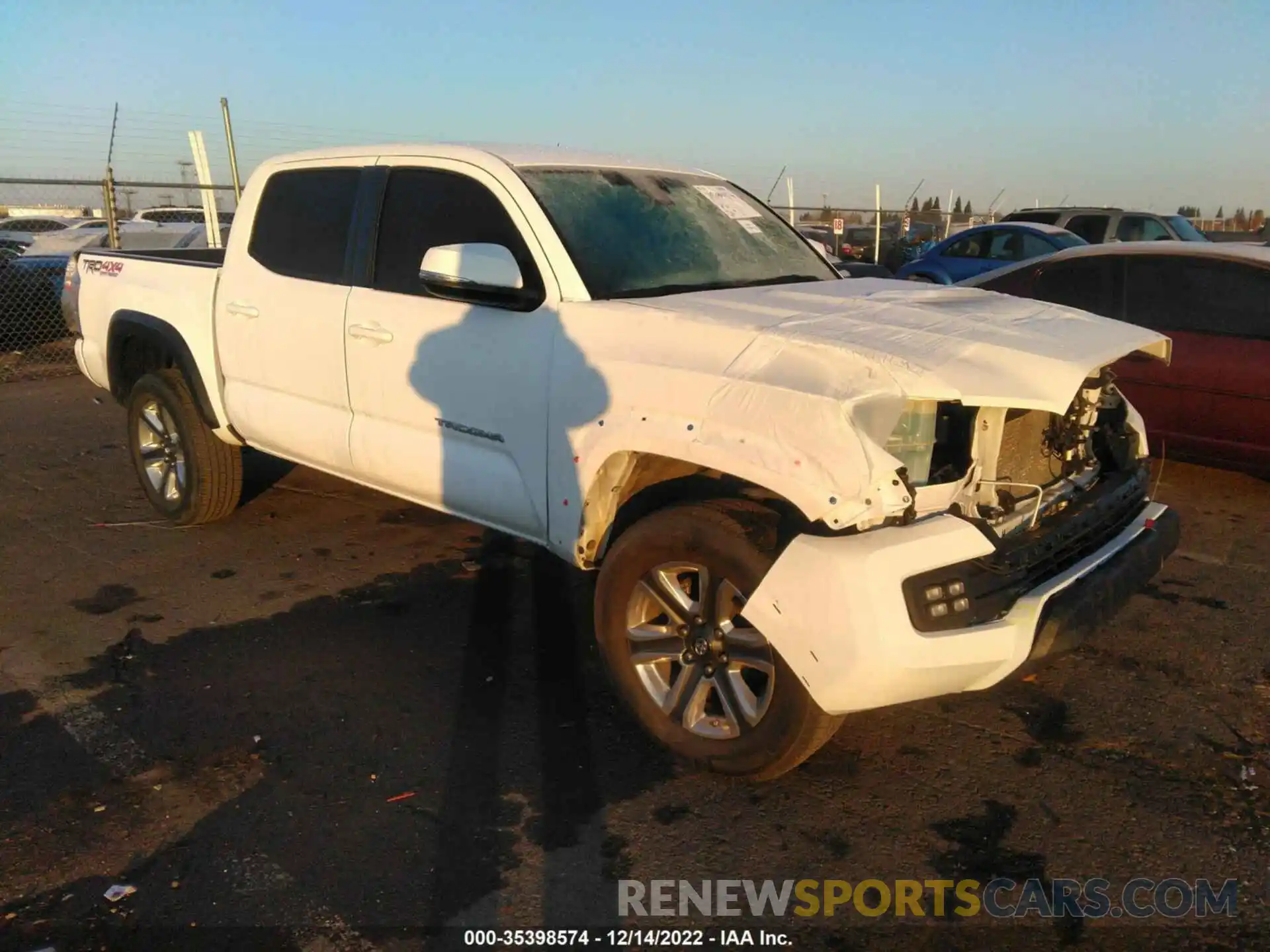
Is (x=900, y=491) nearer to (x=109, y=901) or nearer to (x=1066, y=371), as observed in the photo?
(x=1066, y=371)

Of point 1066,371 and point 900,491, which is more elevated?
point 1066,371

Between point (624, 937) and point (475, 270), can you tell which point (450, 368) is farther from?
point (624, 937)

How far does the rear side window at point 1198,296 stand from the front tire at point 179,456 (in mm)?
5550

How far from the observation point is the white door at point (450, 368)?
12.2 feet

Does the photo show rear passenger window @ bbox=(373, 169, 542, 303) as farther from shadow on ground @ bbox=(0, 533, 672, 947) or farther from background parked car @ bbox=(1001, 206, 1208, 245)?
background parked car @ bbox=(1001, 206, 1208, 245)

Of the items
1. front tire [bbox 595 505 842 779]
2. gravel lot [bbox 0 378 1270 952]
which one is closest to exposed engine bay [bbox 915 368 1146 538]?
front tire [bbox 595 505 842 779]

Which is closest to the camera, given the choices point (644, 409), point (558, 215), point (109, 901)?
point (109, 901)

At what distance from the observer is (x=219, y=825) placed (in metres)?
3.07

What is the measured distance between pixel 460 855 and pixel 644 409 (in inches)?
55.6

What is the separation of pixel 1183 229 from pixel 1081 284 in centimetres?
801

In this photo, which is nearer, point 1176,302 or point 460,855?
point 460,855

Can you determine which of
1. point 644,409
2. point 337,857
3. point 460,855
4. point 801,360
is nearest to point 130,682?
point 337,857

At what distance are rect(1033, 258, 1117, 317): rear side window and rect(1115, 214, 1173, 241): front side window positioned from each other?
284 inches

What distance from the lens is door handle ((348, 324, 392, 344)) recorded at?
13.9 ft
